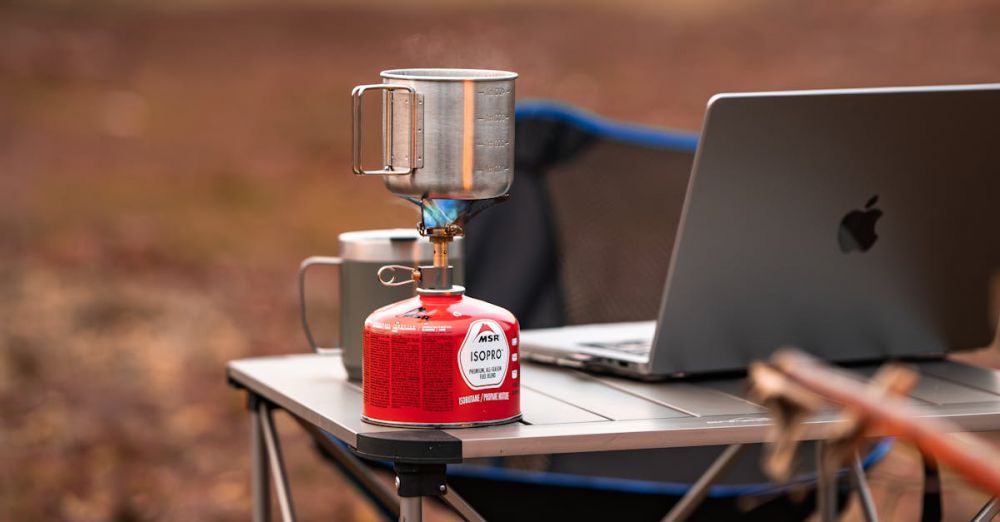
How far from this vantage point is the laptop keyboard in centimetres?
161

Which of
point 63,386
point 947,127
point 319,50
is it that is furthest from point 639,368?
point 319,50

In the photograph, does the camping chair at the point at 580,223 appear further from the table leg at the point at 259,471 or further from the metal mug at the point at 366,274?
the metal mug at the point at 366,274

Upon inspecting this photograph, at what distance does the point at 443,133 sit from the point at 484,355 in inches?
7.5

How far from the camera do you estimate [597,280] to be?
253cm

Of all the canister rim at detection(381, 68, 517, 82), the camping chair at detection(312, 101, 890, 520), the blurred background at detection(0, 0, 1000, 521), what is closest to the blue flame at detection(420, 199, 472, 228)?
the canister rim at detection(381, 68, 517, 82)

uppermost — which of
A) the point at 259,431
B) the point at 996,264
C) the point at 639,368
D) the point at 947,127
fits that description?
the point at 947,127

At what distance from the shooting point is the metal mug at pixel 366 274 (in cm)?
152

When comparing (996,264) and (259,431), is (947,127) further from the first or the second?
(259,431)

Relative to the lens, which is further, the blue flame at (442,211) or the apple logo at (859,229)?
the apple logo at (859,229)

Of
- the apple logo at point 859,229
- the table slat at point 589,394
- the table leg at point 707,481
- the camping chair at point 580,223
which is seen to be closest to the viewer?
the table slat at point 589,394

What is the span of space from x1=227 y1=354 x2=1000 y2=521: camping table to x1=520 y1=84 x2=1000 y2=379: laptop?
49mm

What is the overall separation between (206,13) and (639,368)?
9074 mm

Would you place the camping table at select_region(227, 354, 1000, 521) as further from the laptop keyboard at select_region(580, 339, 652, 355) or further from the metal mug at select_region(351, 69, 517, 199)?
the metal mug at select_region(351, 69, 517, 199)

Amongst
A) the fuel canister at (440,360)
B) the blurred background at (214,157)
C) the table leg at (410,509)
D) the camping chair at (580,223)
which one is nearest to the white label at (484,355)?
the fuel canister at (440,360)
